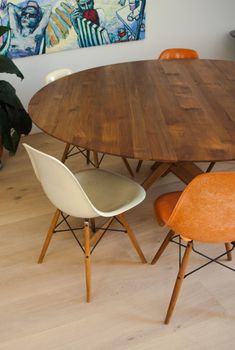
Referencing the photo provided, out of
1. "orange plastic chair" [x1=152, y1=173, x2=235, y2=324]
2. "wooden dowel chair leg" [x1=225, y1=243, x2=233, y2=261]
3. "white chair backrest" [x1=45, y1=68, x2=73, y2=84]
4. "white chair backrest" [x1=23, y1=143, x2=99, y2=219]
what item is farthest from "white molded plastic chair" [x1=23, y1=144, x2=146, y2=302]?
"white chair backrest" [x1=45, y1=68, x2=73, y2=84]

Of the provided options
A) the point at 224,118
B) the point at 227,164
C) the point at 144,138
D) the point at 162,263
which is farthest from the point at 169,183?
the point at 144,138

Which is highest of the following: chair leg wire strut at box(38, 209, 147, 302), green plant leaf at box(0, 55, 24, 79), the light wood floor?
green plant leaf at box(0, 55, 24, 79)

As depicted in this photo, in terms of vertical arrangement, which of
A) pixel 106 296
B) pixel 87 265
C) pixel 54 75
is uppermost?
pixel 54 75

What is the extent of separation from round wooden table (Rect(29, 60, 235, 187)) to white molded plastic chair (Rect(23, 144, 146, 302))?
154 mm

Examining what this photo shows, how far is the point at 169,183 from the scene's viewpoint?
274cm

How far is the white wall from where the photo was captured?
319 centimetres

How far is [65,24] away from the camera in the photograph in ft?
10.0

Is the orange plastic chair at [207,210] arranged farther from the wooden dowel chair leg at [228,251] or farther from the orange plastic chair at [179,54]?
the orange plastic chair at [179,54]

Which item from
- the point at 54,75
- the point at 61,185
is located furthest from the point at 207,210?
the point at 54,75

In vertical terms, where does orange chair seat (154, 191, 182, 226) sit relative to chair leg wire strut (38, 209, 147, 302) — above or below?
above

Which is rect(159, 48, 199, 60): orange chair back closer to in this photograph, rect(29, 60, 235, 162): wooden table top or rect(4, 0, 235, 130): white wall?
rect(29, 60, 235, 162): wooden table top

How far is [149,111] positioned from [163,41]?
198 cm

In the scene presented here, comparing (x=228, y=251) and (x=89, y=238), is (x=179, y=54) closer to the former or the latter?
(x=228, y=251)

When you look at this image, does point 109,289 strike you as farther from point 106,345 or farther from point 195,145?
point 195,145
